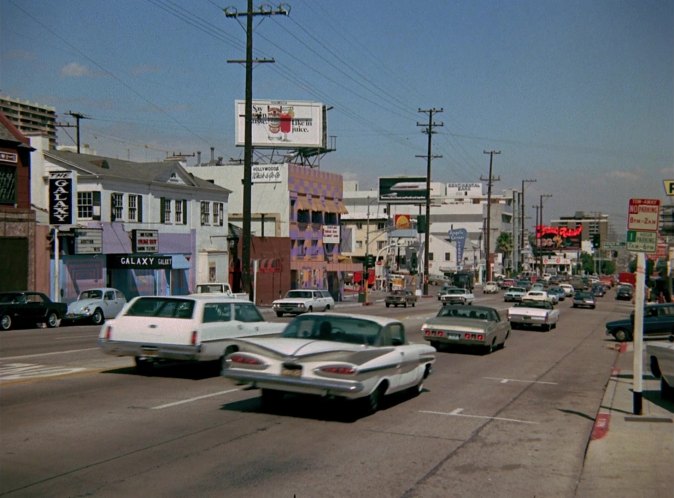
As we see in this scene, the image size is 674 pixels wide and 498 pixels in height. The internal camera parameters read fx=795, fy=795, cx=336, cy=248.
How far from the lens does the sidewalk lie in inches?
329

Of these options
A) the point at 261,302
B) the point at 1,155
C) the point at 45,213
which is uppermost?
the point at 1,155

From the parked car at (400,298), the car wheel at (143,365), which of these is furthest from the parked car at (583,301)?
the car wheel at (143,365)

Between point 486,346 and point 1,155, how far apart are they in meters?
26.9

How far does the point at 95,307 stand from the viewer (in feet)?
111

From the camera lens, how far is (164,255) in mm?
47438

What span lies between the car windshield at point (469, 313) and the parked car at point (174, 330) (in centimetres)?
934

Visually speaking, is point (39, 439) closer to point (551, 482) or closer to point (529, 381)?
point (551, 482)

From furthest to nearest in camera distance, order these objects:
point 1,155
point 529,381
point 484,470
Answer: point 1,155
point 529,381
point 484,470

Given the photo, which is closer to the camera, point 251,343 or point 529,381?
point 251,343

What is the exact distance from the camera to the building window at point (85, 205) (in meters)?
42.9

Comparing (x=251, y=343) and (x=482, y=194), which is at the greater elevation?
(x=482, y=194)

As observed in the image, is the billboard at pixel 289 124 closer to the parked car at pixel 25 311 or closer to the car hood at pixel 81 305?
the car hood at pixel 81 305

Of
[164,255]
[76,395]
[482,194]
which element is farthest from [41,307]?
[482,194]

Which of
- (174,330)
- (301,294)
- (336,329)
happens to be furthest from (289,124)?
(336,329)
